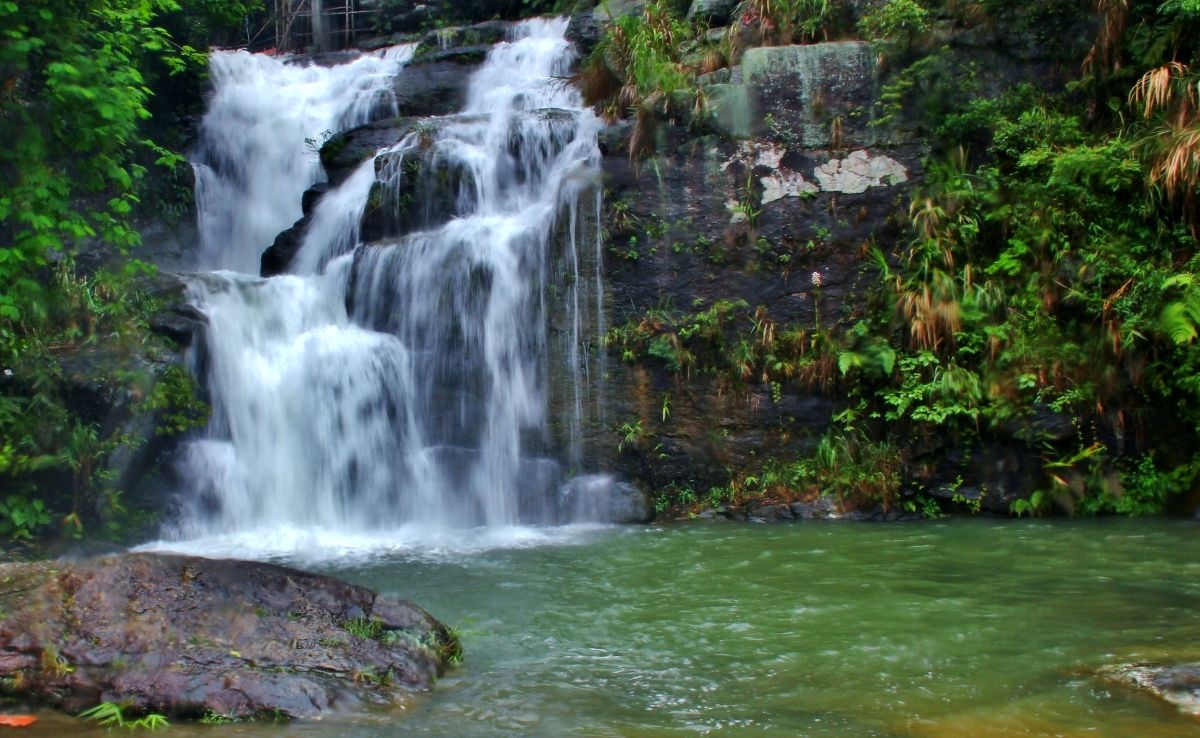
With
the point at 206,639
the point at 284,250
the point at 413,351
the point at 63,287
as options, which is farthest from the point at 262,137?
the point at 206,639

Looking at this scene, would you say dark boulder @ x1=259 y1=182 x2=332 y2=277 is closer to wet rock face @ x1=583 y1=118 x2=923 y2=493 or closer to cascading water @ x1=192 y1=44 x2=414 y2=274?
cascading water @ x1=192 y1=44 x2=414 y2=274

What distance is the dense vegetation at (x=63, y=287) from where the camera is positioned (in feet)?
27.8

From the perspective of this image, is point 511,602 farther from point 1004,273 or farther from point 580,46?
point 580,46

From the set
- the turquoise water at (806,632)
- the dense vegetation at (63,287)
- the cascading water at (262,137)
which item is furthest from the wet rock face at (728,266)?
the cascading water at (262,137)

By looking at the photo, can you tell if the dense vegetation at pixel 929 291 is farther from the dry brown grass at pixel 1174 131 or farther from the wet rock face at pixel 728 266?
the wet rock face at pixel 728 266

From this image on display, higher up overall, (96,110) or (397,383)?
(96,110)

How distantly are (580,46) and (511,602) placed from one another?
1155 cm

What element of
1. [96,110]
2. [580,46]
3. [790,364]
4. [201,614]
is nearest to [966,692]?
[201,614]

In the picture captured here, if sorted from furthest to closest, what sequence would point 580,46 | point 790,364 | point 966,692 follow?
point 580,46
point 790,364
point 966,692

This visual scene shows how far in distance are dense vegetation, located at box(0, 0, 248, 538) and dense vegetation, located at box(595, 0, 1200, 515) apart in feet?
17.4

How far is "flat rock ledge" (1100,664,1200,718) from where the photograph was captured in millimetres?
3922

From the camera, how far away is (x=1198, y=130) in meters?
9.33

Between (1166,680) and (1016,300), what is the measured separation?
646cm

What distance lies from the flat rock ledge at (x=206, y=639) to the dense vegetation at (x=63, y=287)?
420 cm
